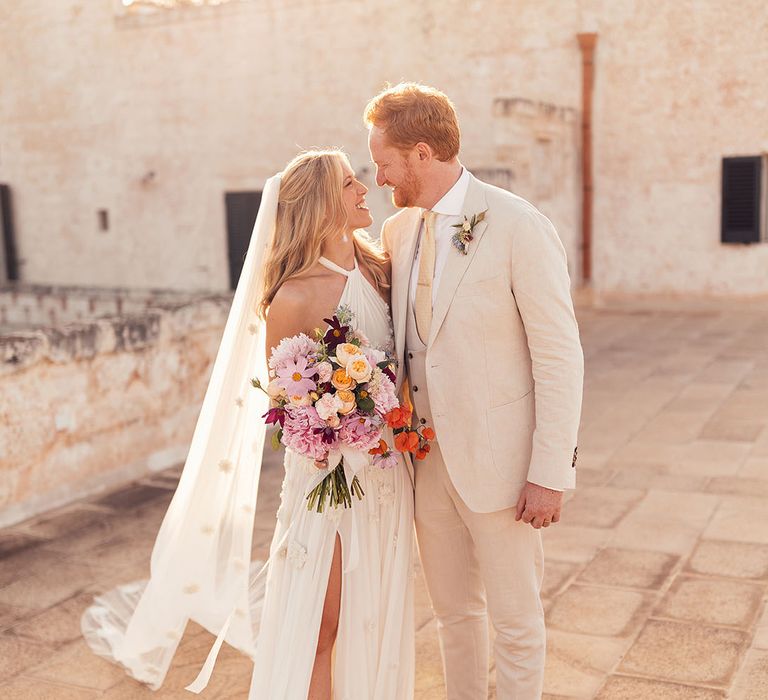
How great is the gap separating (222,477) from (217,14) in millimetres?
13559

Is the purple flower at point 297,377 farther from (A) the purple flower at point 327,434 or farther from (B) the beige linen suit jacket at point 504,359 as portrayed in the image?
(B) the beige linen suit jacket at point 504,359

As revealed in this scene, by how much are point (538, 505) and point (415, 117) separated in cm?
117

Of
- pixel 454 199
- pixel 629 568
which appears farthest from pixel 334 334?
pixel 629 568

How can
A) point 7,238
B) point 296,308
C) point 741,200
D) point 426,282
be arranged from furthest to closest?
1. point 7,238
2. point 741,200
3. point 296,308
4. point 426,282

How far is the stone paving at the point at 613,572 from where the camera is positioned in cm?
356

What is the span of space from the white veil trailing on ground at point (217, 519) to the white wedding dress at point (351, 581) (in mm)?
374

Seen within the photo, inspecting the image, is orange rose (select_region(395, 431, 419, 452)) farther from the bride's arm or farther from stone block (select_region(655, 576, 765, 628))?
stone block (select_region(655, 576, 765, 628))

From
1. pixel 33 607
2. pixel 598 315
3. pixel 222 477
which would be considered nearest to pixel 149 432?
pixel 33 607

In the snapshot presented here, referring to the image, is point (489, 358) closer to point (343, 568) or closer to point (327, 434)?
point (327, 434)

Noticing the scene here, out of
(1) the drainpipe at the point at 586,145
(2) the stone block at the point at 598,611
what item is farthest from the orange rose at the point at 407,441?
(1) the drainpipe at the point at 586,145

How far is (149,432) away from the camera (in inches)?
256

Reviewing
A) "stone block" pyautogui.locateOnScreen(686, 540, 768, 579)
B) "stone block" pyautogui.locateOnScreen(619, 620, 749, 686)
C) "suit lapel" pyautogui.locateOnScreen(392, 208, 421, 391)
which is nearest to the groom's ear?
"suit lapel" pyautogui.locateOnScreen(392, 208, 421, 391)

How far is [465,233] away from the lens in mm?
2684

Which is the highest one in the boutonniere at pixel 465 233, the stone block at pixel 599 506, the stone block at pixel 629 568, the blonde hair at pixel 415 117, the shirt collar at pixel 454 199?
the blonde hair at pixel 415 117
